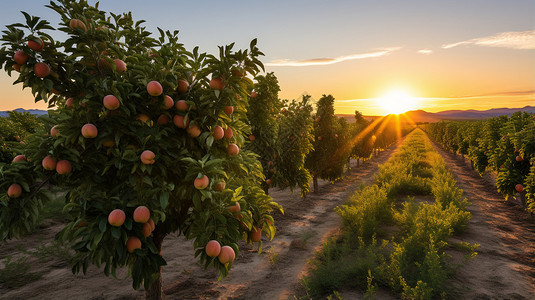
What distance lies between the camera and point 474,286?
5734 millimetres

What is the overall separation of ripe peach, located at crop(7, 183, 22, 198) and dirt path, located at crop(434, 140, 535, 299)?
7.37 metres

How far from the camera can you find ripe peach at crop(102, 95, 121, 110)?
2.55 metres

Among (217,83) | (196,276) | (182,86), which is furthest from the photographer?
(196,276)

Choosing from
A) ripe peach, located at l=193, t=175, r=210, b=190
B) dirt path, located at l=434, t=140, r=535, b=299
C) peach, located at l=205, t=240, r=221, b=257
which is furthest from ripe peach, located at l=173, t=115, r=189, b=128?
dirt path, located at l=434, t=140, r=535, b=299

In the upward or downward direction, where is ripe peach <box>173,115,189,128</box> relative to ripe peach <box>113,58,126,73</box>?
downward

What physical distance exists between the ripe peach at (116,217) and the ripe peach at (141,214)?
106 mm

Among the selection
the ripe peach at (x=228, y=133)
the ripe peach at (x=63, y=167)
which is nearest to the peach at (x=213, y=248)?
the ripe peach at (x=228, y=133)

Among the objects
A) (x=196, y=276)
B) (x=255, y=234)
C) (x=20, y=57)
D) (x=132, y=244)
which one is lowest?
(x=196, y=276)

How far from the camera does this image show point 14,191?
104 inches

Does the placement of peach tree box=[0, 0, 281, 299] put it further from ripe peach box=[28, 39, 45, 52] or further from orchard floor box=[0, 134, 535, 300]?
orchard floor box=[0, 134, 535, 300]

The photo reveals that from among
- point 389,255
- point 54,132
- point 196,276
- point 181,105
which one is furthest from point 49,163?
point 389,255

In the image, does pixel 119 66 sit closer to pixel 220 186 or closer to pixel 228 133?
pixel 228 133

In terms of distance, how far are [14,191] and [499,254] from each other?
10.5 meters

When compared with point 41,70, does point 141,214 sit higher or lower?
lower
